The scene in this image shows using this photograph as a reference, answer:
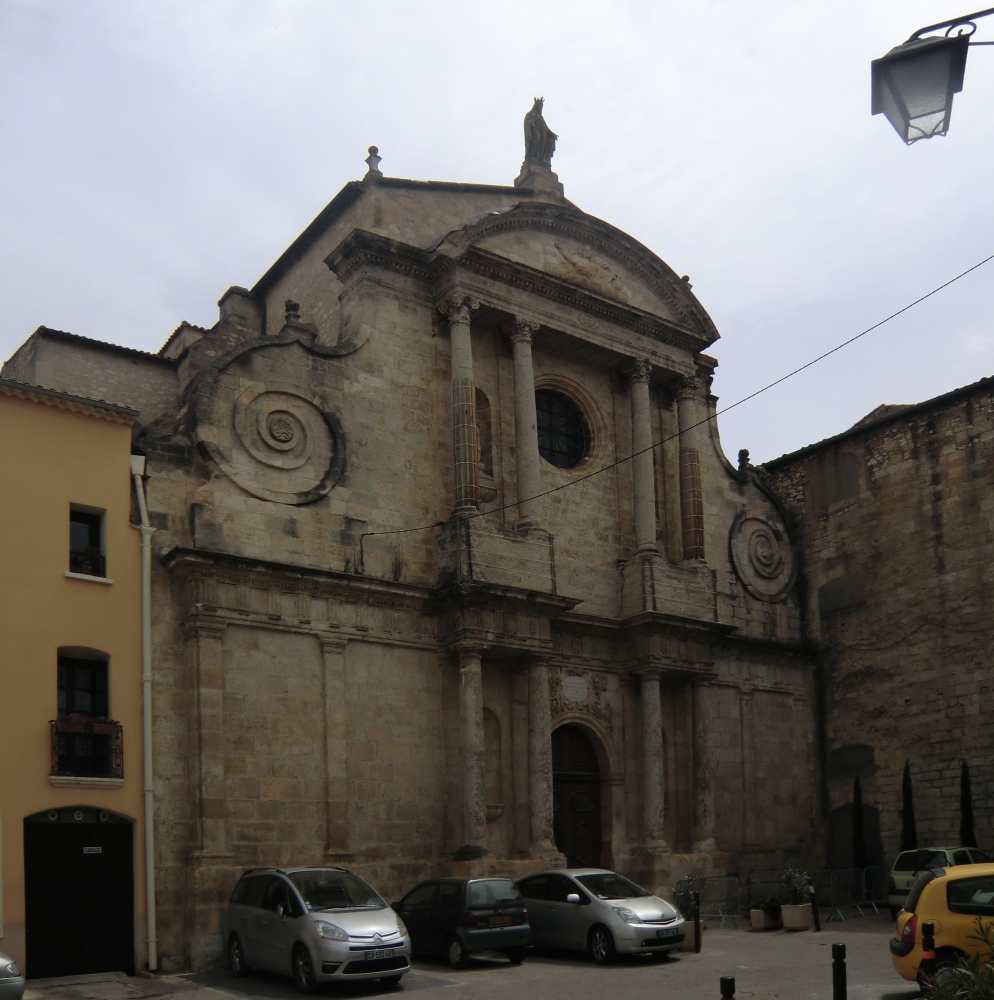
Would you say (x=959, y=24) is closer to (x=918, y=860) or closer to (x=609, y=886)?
(x=609, y=886)

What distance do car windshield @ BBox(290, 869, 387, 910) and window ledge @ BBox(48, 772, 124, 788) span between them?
116 inches

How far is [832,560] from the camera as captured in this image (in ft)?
90.7

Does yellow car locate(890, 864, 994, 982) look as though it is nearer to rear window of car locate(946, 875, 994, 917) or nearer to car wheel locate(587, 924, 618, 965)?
rear window of car locate(946, 875, 994, 917)

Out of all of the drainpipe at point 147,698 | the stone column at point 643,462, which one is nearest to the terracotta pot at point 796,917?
the stone column at point 643,462

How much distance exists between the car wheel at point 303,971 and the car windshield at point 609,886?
449cm

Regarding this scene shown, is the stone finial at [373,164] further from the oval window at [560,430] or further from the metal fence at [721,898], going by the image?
the metal fence at [721,898]

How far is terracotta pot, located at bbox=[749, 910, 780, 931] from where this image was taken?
20.7 metres

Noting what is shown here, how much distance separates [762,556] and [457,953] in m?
13.4

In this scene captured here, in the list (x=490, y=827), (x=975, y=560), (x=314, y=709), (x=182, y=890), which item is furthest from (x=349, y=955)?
(x=975, y=560)

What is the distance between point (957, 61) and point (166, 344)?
22042mm

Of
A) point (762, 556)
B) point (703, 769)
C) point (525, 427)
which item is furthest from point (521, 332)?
point (703, 769)

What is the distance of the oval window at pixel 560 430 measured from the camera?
24.8 m

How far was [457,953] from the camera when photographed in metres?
16.7

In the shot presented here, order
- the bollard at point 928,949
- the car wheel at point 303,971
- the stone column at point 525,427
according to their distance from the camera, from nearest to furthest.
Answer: the bollard at point 928,949 < the car wheel at point 303,971 < the stone column at point 525,427
